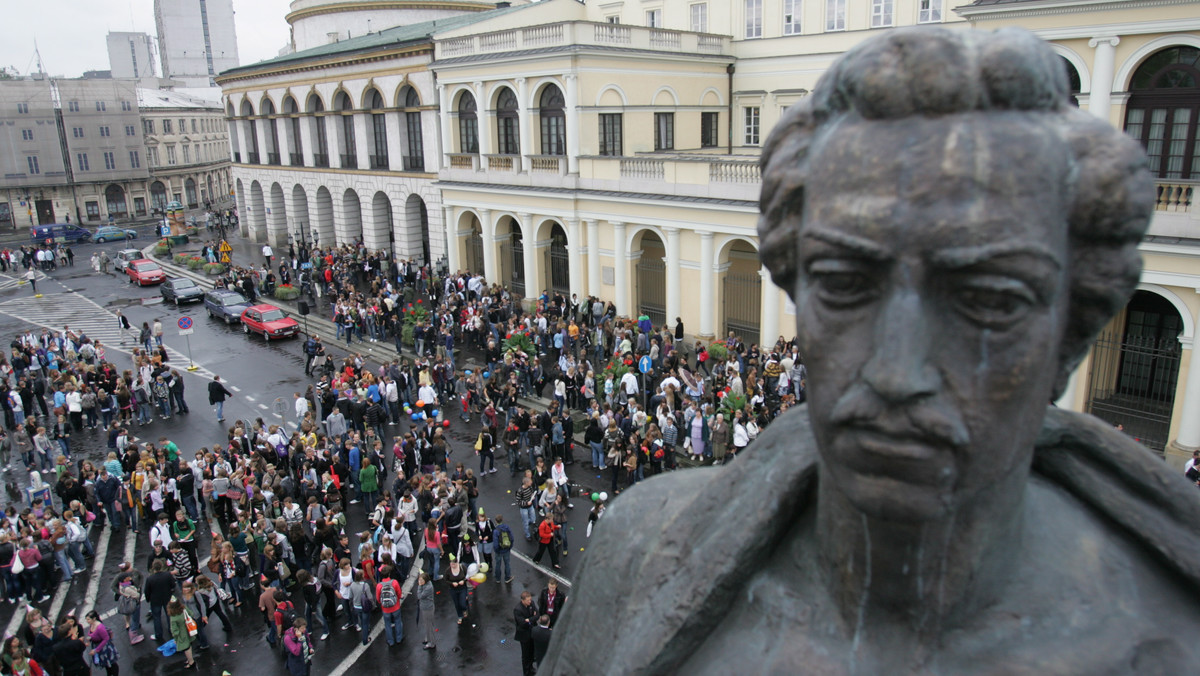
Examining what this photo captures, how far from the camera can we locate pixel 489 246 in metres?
37.3

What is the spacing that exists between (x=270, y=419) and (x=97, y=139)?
229 feet

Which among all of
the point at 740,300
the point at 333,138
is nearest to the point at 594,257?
the point at 740,300

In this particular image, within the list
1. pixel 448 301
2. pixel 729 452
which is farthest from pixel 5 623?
pixel 448 301

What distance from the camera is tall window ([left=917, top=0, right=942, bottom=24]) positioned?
31516 mm

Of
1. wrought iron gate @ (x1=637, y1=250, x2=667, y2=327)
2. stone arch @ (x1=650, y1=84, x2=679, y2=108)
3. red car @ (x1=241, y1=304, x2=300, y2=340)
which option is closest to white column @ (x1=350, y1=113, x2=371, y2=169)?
red car @ (x1=241, y1=304, x2=300, y2=340)

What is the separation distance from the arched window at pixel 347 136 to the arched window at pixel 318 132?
1.54 m

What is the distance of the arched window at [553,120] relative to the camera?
33188mm

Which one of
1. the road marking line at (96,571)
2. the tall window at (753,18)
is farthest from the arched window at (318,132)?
the road marking line at (96,571)

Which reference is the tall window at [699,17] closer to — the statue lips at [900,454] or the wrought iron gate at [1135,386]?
the wrought iron gate at [1135,386]

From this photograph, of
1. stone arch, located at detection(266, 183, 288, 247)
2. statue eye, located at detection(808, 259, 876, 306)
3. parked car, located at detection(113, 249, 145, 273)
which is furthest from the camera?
stone arch, located at detection(266, 183, 288, 247)

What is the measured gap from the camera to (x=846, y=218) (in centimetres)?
202

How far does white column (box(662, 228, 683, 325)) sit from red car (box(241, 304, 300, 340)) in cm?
1592

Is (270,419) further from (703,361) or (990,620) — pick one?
(990,620)

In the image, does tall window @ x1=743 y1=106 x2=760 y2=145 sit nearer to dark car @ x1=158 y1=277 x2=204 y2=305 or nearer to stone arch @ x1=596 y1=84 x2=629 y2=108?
stone arch @ x1=596 y1=84 x2=629 y2=108
